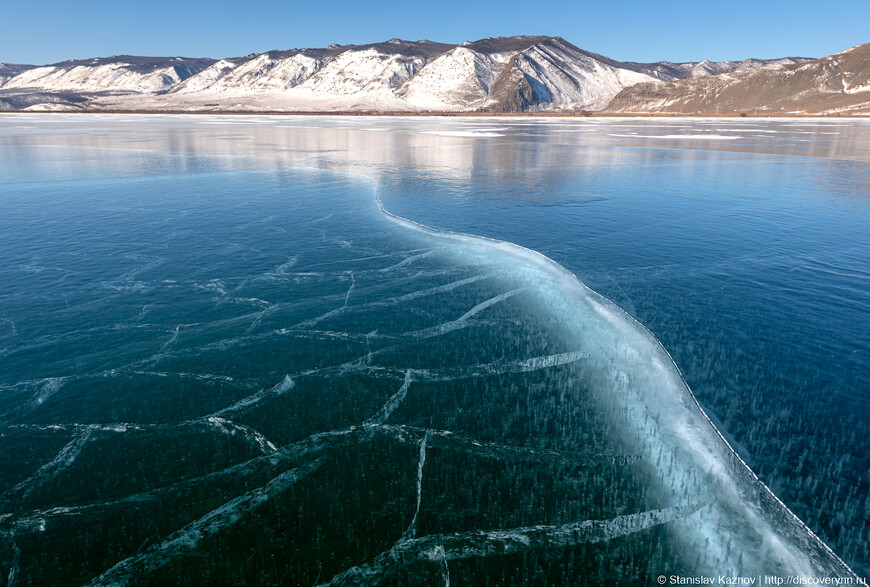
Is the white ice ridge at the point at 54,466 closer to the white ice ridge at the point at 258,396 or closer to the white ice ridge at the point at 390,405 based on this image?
the white ice ridge at the point at 258,396

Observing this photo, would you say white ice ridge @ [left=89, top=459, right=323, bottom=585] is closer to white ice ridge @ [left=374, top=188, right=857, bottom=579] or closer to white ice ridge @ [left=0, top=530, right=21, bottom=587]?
white ice ridge @ [left=0, top=530, right=21, bottom=587]

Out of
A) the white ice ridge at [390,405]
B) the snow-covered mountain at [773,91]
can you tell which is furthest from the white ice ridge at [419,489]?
the snow-covered mountain at [773,91]

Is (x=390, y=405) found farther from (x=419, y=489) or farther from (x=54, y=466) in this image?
(x=54, y=466)

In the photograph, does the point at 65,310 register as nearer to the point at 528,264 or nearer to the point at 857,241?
the point at 528,264

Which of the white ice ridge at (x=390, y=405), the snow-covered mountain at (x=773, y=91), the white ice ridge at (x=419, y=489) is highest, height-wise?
the snow-covered mountain at (x=773, y=91)

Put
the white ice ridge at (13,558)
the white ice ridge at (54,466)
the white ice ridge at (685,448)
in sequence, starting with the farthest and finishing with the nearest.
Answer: the white ice ridge at (54,466), the white ice ridge at (685,448), the white ice ridge at (13,558)

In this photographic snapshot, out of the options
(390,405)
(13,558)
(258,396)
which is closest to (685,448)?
(390,405)

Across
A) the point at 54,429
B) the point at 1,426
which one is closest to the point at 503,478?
the point at 54,429

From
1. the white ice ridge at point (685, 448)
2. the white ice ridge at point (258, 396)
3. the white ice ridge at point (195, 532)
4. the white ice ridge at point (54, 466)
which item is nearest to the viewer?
the white ice ridge at point (195, 532)
